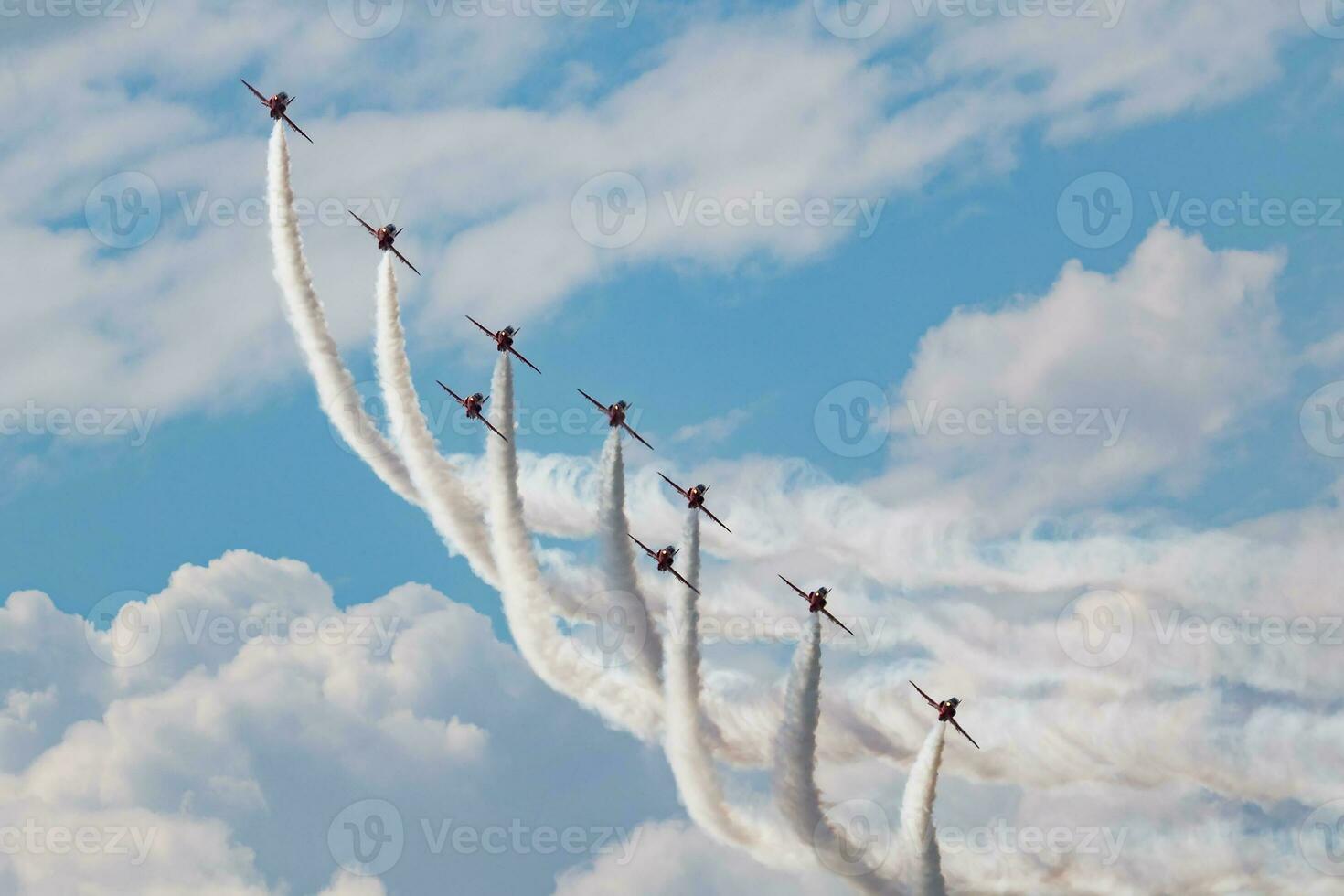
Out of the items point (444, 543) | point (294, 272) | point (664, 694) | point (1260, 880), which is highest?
point (294, 272)

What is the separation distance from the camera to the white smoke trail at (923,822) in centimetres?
13275

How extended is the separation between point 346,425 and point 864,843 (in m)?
43.2

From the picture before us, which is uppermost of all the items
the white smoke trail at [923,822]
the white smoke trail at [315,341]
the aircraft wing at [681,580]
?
the white smoke trail at [315,341]

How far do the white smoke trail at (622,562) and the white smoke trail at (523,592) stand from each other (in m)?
3.25

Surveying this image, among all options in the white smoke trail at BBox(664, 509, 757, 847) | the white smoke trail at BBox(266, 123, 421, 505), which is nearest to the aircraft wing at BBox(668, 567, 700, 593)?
the white smoke trail at BBox(664, 509, 757, 847)

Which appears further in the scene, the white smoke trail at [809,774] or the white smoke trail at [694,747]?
the white smoke trail at [694,747]

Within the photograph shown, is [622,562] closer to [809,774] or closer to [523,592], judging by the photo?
[523,592]

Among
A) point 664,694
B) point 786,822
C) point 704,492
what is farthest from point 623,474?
point 786,822

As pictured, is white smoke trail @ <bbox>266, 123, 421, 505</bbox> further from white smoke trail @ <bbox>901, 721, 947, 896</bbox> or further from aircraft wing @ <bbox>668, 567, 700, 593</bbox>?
white smoke trail @ <bbox>901, 721, 947, 896</bbox>

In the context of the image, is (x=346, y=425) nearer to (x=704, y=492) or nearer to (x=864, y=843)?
(x=704, y=492)

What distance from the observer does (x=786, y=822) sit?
445 ft

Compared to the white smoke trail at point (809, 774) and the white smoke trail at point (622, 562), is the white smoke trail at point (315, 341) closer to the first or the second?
the white smoke trail at point (622, 562)

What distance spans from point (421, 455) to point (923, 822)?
40.3 meters

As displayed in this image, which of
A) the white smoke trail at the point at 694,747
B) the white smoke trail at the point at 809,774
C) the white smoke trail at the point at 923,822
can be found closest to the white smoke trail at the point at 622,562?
the white smoke trail at the point at 694,747
